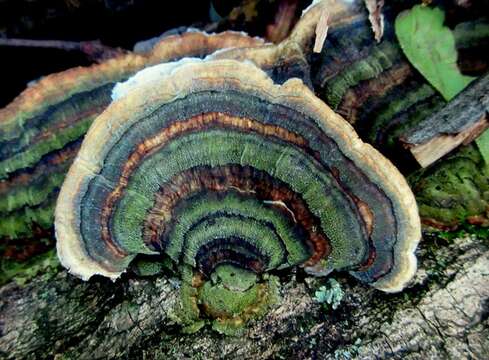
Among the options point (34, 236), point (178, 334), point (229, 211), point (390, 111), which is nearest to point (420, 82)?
point (390, 111)

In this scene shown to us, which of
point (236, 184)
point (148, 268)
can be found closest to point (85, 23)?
point (148, 268)

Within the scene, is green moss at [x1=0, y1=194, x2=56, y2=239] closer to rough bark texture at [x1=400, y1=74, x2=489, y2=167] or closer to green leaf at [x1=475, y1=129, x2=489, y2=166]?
rough bark texture at [x1=400, y1=74, x2=489, y2=167]

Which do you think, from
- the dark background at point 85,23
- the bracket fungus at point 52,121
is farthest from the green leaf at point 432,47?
the dark background at point 85,23

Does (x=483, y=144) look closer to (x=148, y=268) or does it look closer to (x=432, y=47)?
(x=432, y=47)

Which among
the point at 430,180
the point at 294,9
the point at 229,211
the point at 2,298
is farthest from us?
the point at 294,9

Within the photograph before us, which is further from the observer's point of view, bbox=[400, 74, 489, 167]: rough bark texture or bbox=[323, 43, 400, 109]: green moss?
bbox=[323, 43, 400, 109]: green moss

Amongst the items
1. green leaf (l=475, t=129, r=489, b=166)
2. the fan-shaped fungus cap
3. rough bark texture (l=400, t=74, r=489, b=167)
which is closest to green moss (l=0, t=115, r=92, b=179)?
the fan-shaped fungus cap

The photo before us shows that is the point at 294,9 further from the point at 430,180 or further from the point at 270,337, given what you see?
the point at 270,337
